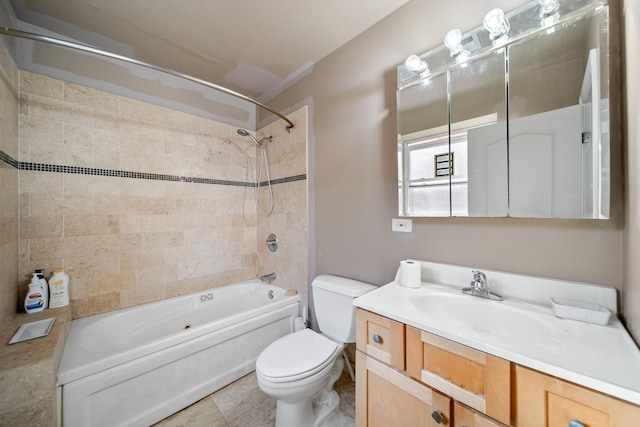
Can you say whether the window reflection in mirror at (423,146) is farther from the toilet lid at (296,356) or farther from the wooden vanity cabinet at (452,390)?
the toilet lid at (296,356)

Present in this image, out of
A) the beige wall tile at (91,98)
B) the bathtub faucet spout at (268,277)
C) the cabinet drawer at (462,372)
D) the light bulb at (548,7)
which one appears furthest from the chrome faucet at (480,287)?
the beige wall tile at (91,98)

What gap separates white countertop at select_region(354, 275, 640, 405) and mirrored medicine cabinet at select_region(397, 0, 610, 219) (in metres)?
0.42

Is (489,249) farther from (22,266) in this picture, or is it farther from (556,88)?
(22,266)

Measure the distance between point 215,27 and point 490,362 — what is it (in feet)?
7.65

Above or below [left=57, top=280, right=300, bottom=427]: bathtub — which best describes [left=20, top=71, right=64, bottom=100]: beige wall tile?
above

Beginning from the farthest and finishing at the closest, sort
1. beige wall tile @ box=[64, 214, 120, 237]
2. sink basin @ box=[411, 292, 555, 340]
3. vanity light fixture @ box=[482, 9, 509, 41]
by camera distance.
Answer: beige wall tile @ box=[64, 214, 120, 237] < vanity light fixture @ box=[482, 9, 509, 41] < sink basin @ box=[411, 292, 555, 340]

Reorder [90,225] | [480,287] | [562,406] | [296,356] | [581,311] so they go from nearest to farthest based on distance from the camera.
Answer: [562,406]
[581,311]
[480,287]
[296,356]
[90,225]

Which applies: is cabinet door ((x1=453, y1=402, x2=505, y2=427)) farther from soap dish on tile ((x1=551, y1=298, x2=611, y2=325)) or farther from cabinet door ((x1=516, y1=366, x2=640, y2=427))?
soap dish on tile ((x1=551, y1=298, x2=611, y2=325))

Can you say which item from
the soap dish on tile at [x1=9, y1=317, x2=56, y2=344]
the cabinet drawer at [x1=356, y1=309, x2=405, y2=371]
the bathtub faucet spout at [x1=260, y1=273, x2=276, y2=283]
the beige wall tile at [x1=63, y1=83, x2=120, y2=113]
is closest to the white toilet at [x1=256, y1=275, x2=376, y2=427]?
the cabinet drawer at [x1=356, y1=309, x2=405, y2=371]

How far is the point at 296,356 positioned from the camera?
132 cm

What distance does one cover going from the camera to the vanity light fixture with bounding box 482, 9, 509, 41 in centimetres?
107

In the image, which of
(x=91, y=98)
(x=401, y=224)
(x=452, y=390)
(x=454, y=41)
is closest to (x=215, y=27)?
(x=91, y=98)

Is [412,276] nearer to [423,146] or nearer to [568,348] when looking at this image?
[568,348]

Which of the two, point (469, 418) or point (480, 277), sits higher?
point (480, 277)
